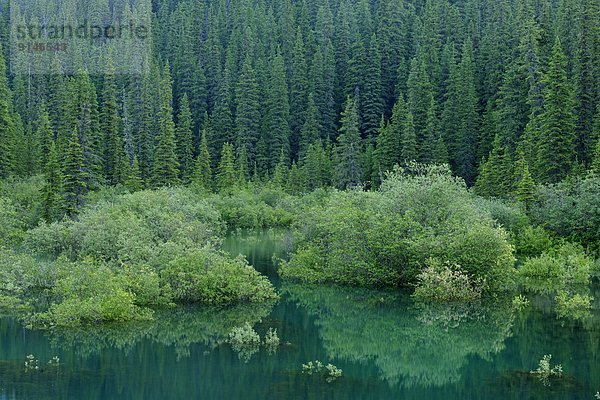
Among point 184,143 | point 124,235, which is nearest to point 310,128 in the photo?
point 184,143

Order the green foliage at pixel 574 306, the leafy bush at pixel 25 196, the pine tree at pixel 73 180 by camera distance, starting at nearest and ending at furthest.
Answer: the green foliage at pixel 574 306, the pine tree at pixel 73 180, the leafy bush at pixel 25 196

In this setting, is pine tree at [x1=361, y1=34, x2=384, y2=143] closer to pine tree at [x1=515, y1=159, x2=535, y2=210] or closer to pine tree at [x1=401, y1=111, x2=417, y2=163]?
pine tree at [x1=401, y1=111, x2=417, y2=163]

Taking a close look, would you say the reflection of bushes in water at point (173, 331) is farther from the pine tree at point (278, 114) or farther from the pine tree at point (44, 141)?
the pine tree at point (278, 114)

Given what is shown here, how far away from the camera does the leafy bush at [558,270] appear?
3906 centimetres

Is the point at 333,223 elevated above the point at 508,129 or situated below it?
below

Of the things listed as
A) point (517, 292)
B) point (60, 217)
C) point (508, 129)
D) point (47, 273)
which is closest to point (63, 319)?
point (47, 273)

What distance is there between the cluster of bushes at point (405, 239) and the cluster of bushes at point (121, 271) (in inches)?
181

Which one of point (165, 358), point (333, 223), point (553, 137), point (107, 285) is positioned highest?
point (553, 137)

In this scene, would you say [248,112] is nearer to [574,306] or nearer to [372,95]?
[372,95]

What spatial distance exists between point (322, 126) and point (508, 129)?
1250 inches

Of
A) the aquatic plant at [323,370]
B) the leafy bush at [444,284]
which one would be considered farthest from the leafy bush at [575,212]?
the aquatic plant at [323,370]

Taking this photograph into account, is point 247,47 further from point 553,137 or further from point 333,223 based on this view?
point 333,223

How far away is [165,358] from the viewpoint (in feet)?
82.0

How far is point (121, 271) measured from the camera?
31984 millimetres
